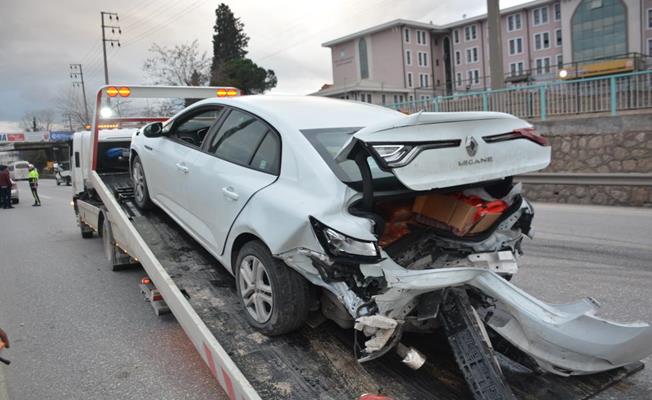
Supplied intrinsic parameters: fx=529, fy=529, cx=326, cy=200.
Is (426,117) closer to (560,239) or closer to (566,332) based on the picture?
(566,332)

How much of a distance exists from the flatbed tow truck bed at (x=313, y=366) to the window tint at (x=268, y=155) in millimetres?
1051

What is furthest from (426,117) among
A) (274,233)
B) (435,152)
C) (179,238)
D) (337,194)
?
(179,238)

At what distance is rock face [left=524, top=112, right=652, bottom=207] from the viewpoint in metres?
11.4

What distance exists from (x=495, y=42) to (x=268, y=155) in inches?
556

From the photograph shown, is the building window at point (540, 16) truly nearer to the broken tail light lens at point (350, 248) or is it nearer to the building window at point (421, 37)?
the building window at point (421, 37)

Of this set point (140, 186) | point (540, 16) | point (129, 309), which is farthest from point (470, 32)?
point (129, 309)

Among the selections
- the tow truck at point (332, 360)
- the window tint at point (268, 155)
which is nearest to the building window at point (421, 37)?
the tow truck at point (332, 360)

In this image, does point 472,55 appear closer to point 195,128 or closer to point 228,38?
point 228,38

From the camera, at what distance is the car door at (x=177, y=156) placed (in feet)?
15.5

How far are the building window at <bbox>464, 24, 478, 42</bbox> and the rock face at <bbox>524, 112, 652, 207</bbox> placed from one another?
191 ft

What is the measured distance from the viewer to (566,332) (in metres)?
2.63

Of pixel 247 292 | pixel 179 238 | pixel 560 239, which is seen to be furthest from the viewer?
pixel 560 239

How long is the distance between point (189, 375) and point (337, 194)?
200cm

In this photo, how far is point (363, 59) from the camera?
6962 centimetres
